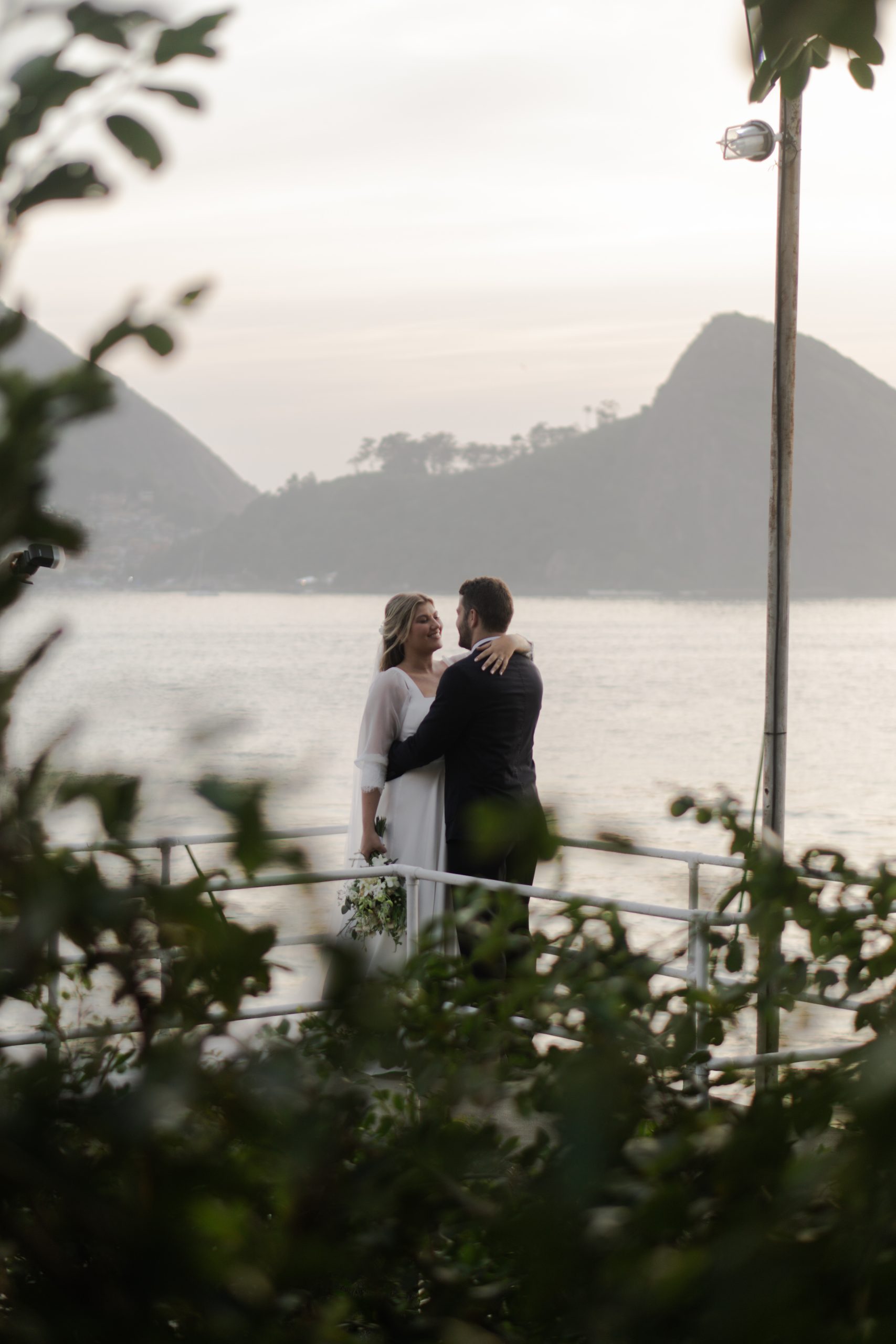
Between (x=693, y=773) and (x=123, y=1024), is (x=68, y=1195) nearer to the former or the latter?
(x=123, y=1024)

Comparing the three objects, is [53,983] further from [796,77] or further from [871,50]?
[796,77]

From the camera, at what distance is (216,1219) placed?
2.14 ft

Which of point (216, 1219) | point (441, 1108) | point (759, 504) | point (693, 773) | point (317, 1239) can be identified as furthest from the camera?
point (759, 504)

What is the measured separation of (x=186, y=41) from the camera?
2.87 ft

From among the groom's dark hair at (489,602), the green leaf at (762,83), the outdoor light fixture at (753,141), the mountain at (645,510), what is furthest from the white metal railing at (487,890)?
the mountain at (645,510)

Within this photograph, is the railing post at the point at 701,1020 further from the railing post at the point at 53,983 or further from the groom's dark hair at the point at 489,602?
the groom's dark hair at the point at 489,602

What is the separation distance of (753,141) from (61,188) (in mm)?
5170

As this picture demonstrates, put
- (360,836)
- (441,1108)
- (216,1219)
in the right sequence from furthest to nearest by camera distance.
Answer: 1. (360,836)
2. (441,1108)
3. (216,1219)

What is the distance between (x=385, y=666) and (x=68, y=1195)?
5046mm

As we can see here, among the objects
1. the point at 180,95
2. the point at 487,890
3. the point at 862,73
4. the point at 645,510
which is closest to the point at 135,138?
the point at 180,95

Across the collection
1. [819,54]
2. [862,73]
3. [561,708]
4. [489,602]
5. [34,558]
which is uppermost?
[819,54]

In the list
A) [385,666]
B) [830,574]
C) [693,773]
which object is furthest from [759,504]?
[385,666]

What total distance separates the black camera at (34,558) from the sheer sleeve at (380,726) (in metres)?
4.67

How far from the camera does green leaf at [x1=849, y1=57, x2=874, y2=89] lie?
7.14 feet
